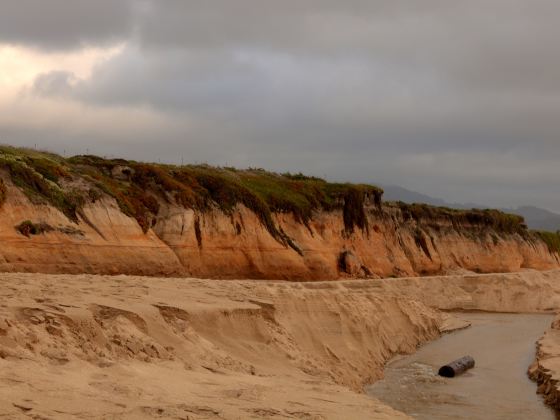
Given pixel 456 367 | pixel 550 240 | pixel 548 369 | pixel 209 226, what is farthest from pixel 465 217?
pixel 548 369

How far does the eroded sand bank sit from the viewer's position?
22.5ft

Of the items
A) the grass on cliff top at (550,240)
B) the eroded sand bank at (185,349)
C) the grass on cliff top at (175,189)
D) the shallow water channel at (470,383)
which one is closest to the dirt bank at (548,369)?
the shallow water channel at (470,383)

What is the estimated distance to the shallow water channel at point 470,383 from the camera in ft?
41.6

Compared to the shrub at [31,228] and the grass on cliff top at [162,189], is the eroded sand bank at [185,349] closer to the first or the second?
the shrub at [31,228]

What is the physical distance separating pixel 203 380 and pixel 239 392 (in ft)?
2.05

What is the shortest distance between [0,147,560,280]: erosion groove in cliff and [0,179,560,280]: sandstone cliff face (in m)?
0.05

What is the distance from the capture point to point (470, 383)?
50.5ft

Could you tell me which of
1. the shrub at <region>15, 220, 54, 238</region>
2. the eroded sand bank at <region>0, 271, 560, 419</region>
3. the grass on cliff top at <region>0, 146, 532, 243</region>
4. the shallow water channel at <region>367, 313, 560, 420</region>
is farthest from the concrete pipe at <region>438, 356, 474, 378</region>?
→ the grass on cliff top at <region>0, 146, 532, 243</region>

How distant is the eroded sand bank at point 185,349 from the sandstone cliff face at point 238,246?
574 cm

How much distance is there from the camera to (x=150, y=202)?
25906 mm

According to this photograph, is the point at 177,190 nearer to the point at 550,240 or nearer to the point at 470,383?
the point at 470,383

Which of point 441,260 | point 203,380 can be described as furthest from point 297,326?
point 441,260

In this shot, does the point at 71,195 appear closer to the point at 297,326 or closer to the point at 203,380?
the point at 297,326

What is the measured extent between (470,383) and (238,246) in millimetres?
14263
